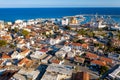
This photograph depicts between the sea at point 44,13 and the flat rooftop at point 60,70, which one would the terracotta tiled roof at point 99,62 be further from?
the sea at point 44,13

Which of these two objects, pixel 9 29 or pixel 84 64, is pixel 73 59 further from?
pixel 9 29

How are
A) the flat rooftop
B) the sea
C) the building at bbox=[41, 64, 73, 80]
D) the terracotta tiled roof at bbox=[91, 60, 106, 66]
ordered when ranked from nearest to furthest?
1. the building at bbox=[41, 64, 73, 80]
2. the flat rooftop
3. the terracotta tiled roof at bbox=[91, 60, 106, 66]
4. the sea

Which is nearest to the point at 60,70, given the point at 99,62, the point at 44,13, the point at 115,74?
the point at 115,74

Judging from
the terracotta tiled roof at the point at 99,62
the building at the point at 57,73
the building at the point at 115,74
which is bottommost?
the terracotta tiled roof at the point at 99,62

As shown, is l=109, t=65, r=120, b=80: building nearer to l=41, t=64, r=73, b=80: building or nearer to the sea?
l=41, t=64, r=73, b=80: building

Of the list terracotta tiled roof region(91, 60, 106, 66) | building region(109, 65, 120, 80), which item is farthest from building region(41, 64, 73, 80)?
terracotta tiled roof region(91, 60, 106, 66)

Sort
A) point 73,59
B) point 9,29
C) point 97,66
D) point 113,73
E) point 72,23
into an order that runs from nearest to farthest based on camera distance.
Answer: point 113,73 < point 97,66 < point 73,59 < point 9,29 < point 72,23

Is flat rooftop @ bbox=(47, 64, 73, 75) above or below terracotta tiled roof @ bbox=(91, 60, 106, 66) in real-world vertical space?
above

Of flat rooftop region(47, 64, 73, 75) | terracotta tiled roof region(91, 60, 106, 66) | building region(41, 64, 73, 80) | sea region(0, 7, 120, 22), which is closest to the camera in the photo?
building region(41, 64, 73, 80)

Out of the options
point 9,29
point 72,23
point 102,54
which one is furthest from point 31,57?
point 72,23

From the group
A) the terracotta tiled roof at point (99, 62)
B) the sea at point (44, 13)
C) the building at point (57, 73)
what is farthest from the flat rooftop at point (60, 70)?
the sea at point (44, 13)

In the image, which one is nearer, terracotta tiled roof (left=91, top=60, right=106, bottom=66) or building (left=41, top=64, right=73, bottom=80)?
building (left=41, top=64, right=73, bottom=80)
